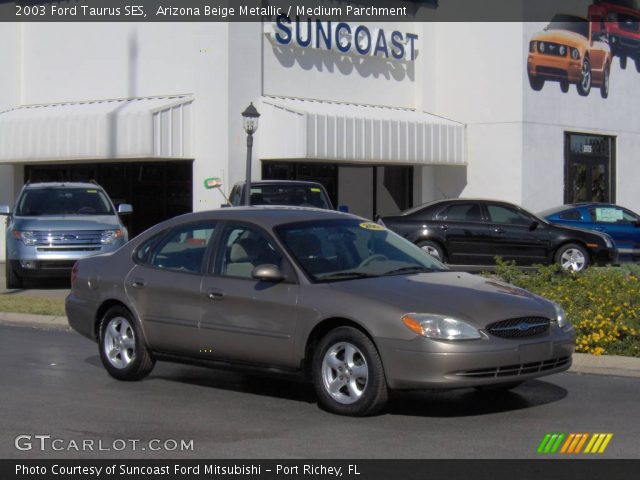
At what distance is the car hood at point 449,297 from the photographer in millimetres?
7727

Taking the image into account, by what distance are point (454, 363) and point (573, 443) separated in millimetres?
974

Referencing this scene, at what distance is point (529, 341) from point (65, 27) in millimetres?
21297

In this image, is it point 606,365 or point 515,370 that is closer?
point 515,370

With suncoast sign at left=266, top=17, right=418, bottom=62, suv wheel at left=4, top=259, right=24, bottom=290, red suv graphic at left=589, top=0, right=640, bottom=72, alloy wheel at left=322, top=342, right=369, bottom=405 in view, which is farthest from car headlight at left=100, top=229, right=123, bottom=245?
red suv graphic at left=589, top=0, right=640, bottom=72

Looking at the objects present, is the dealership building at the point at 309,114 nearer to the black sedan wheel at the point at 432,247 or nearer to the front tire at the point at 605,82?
the front tire at the point at 605,82

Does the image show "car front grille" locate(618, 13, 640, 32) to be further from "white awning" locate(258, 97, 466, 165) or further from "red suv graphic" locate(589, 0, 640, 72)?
"white awning" locate(258, 97, 466, 165)

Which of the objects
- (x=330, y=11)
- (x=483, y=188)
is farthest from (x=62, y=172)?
(x=483, y=188)

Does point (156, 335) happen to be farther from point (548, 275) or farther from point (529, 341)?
point (548, 275)

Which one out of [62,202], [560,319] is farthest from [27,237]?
[560,319]

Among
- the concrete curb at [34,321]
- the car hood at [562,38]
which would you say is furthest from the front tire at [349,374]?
the car hood at [562,38]

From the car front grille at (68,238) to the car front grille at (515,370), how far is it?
1224 centimetres

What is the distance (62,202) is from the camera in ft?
64.3
